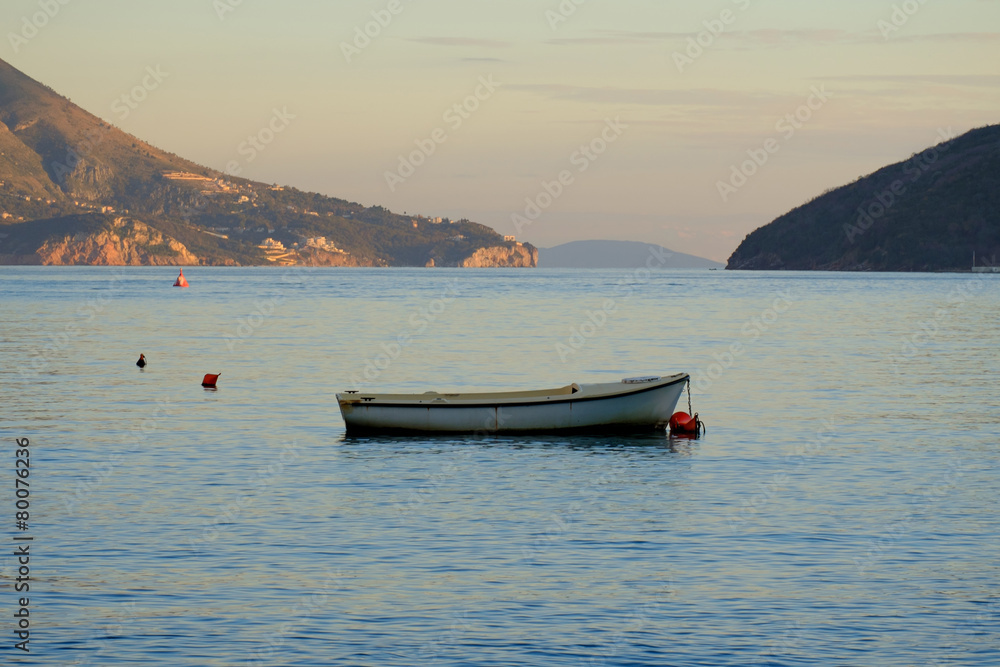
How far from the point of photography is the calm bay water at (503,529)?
16750 mm

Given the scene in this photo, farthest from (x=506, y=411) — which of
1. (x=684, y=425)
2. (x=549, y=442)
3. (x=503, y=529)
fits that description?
(x=503, y=529)

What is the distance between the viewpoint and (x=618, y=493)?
1087 inches

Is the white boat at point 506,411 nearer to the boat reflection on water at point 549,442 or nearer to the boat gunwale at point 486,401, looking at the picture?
the boat gunwale at point 486,401

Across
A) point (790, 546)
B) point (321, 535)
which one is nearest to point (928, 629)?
point (790, 546)

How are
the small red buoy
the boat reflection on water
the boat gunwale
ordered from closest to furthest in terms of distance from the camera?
the boat reflection on water, the boat gunwale, the small red buoy

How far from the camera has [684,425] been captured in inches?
1459

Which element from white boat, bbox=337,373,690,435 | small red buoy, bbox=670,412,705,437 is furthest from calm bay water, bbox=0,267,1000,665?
small red buoy, bbox=670,412,705,437

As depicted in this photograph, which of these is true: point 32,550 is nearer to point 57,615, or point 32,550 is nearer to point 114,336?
point 57,615

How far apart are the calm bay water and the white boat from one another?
70 centimetres

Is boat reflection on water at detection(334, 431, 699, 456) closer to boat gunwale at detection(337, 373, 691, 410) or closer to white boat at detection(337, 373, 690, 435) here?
white boat at detection(337, 373, 690, 435)

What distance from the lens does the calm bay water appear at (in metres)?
16.8

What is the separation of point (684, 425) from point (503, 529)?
48.6ft

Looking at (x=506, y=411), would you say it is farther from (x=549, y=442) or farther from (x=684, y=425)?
(x=684, y=425)

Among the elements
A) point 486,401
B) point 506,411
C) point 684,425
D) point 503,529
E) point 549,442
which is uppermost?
→ point 486,401
